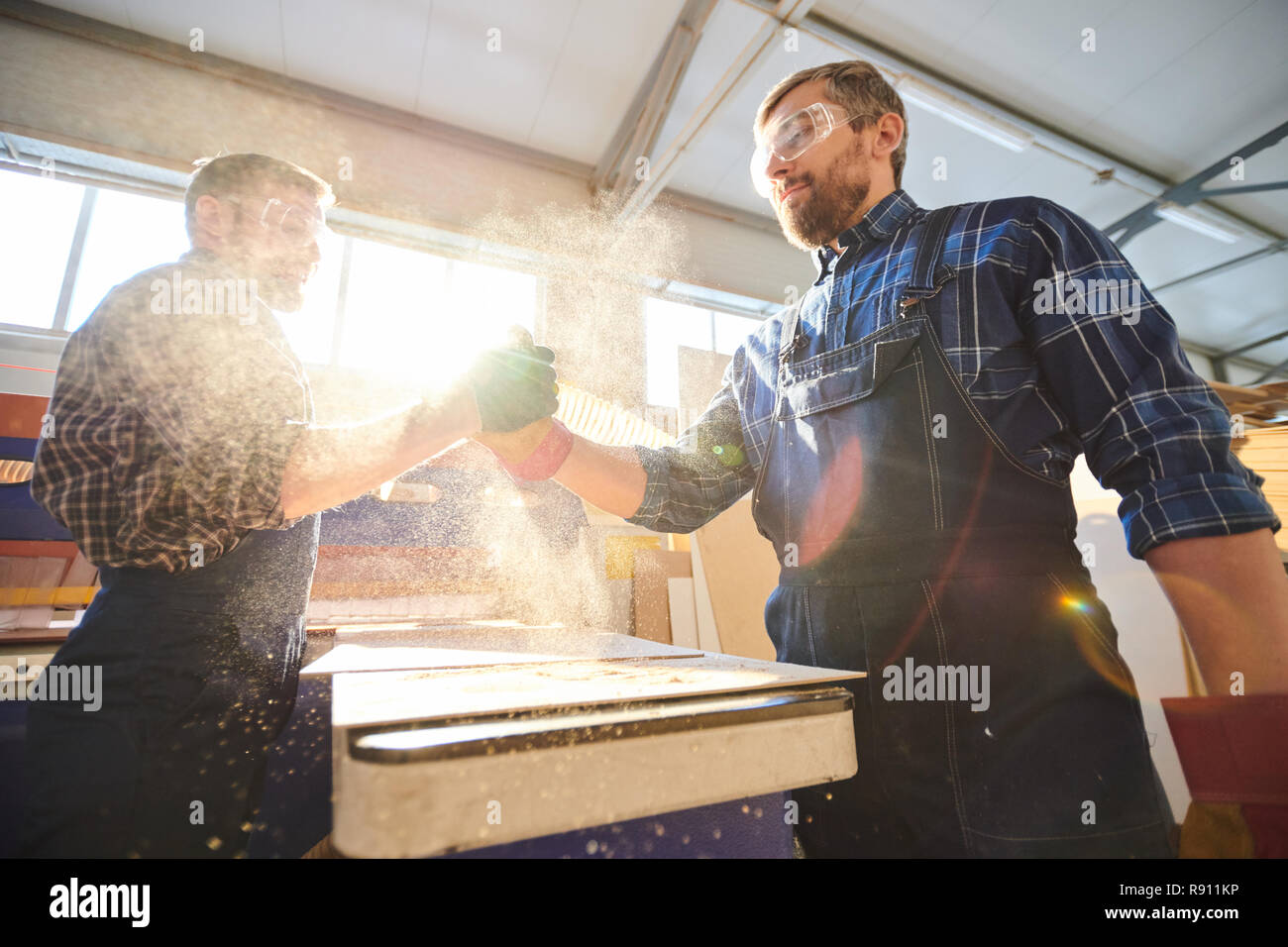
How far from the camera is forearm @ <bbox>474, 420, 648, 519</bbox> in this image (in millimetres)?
1266

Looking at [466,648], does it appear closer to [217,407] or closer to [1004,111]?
[217,407]

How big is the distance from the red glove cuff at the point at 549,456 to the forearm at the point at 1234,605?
103 cm

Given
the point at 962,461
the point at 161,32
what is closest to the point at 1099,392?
the point at 962,461

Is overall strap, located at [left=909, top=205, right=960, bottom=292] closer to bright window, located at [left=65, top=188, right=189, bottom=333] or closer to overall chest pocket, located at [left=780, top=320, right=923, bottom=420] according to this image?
overall chest pocket, located at [left=780, top=320, right=923, bottom=420]

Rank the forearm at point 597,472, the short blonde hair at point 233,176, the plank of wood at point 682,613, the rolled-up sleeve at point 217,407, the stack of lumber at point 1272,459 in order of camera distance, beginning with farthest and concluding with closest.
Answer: the plank of wood at point 682,613 < the stack of lumber at point 1272,459 < the short blonde hair at point 233,176 < the forearm at point 597,472 < the rolled-up sleeve at point 217,407

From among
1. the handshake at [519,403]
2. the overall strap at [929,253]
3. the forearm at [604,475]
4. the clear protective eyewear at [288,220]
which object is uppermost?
the clear protective eyewear at [288,220]

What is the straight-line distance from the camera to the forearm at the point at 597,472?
127cm

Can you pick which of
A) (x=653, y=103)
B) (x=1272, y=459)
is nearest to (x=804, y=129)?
(x=1272, y=459)

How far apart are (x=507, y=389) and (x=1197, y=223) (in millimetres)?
9344

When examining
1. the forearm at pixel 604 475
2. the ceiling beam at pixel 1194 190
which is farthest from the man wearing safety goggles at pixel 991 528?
the ceiling beam at pixel 1194 190

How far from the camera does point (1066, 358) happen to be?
0.91 meters

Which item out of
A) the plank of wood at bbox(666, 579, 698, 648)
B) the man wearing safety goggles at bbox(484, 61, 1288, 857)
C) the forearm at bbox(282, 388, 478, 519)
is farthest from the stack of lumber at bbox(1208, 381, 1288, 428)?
the forearm at bbox(282, 388, 478, 519)

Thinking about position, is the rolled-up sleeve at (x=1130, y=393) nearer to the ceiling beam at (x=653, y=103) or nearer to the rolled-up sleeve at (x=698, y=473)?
the rolled-up sleeve at (x=698, y=473)

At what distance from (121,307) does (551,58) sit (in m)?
4.97
